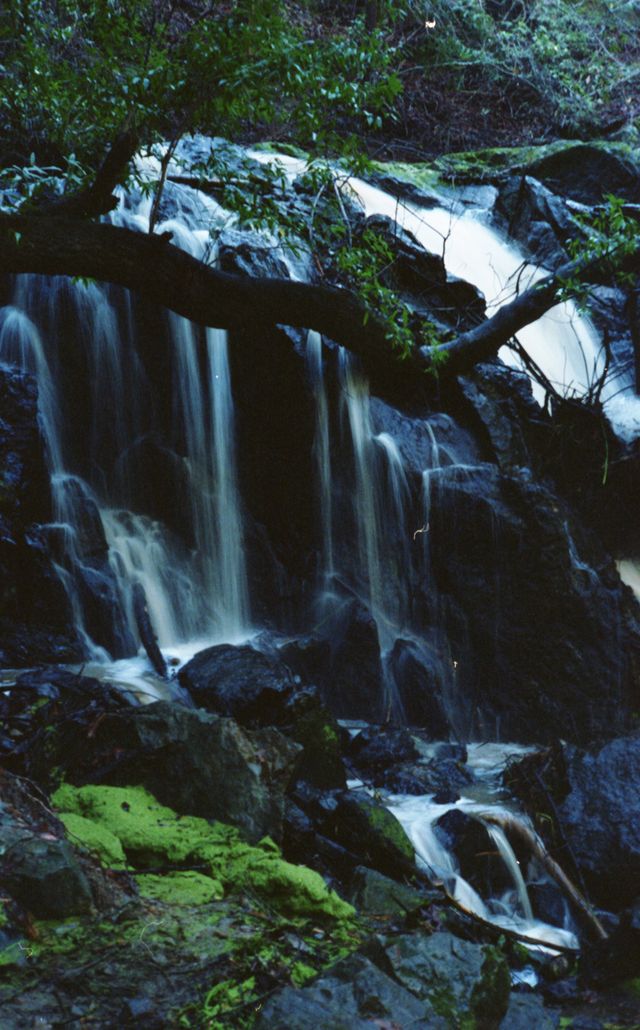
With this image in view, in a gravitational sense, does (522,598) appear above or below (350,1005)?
above

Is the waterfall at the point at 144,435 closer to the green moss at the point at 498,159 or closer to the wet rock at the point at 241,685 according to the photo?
the wet rock at the point at 241,685

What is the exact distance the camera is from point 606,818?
5812 millimetres

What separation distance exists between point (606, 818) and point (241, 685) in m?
2.56

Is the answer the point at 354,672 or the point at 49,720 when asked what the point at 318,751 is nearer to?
the point at 49,720

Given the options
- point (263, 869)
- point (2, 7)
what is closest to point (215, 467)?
point (2, 7)

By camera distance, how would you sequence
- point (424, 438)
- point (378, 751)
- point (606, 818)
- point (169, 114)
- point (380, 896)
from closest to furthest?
point (380, 896)
point (606, 818)
point (378, 751)
point (169, 114)
point (424, 438)

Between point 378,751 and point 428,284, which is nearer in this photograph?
point 378,751

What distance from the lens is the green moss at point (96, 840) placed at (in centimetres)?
361

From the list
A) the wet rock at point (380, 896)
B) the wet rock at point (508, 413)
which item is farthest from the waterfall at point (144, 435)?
the wet rock at point (380, 896)

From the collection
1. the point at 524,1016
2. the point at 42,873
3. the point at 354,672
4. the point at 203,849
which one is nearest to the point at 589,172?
the point at 354,672

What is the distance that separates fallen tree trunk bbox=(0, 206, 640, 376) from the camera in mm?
6715

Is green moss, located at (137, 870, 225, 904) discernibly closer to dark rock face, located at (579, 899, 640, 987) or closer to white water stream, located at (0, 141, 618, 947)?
dark rock face, located at (579, 899, 640, 987)

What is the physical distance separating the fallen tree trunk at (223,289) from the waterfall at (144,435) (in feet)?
3.63

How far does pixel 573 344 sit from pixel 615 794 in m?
9.45
